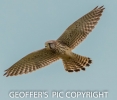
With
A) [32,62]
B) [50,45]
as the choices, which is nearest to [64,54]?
[50,45]

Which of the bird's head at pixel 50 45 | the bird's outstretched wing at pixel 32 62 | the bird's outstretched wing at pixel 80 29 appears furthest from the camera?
the bird's outstretched wing at pixel 80 29

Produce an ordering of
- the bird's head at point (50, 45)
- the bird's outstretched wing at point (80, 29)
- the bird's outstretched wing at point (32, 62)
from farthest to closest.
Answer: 1. the bird's outstretched wing at point (80, 29)
2. the bird's outstretched wing at point (32, 62)
3. the bird's head at point (50, 45)

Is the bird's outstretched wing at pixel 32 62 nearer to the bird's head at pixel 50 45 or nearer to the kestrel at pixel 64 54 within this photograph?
the kestrel at pixel 64 54

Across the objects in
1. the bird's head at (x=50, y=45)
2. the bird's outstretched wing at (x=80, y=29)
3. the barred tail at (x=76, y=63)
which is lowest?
the barred tail at (x=76, y=63)

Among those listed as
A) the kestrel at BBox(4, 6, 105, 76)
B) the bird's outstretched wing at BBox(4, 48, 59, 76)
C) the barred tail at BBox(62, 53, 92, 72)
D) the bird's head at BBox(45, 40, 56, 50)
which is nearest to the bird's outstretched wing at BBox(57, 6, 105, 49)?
the kestrel at BBox(4, 6, 105, 76)

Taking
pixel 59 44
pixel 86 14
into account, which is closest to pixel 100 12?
pixel 86 14

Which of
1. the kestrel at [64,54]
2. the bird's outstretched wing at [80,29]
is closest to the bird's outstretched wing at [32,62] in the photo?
the kestrel at [64,54]

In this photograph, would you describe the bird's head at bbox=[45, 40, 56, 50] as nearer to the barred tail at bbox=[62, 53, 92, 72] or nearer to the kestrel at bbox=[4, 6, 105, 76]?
the kestrel at bbox=[4, 6, 105, 76]
